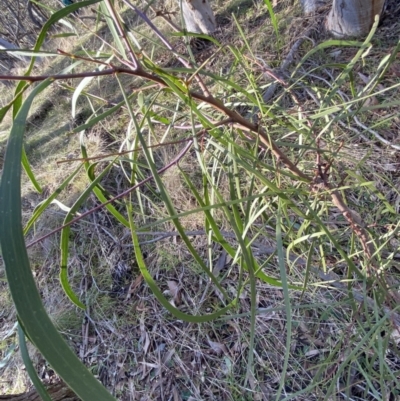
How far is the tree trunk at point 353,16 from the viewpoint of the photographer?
1.29 m

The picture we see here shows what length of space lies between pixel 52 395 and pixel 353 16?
164cm

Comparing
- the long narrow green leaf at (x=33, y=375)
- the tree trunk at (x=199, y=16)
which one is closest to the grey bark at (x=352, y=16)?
the tree trunk at (x=199, y=16)

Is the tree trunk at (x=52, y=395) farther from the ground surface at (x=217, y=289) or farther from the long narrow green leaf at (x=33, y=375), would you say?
the long narrow green leaf at (x=33, y=375)

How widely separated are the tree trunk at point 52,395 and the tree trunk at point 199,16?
1717 mm

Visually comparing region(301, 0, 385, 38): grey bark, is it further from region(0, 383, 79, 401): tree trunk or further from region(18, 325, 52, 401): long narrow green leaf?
region(0, 383, 79, 401): tree trunk

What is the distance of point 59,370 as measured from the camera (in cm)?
19

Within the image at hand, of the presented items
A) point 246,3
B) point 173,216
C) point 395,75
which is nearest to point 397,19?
point 395,75

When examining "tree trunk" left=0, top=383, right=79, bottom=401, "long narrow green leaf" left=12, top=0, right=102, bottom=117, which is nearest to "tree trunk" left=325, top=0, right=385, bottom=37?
"long narrow green leaf" left=12, top=0, right=102, bottom=117

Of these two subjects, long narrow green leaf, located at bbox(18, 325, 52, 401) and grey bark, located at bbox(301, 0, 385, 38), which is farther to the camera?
grey bark, located at bbox(301, 0, 385, 38)

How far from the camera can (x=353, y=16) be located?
1.33 meters

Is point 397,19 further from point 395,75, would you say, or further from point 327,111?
point 327,111

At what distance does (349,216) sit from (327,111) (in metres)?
0.17

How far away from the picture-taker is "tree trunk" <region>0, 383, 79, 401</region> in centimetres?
112

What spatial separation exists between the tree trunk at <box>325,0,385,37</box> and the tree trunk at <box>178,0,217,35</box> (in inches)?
29.1
